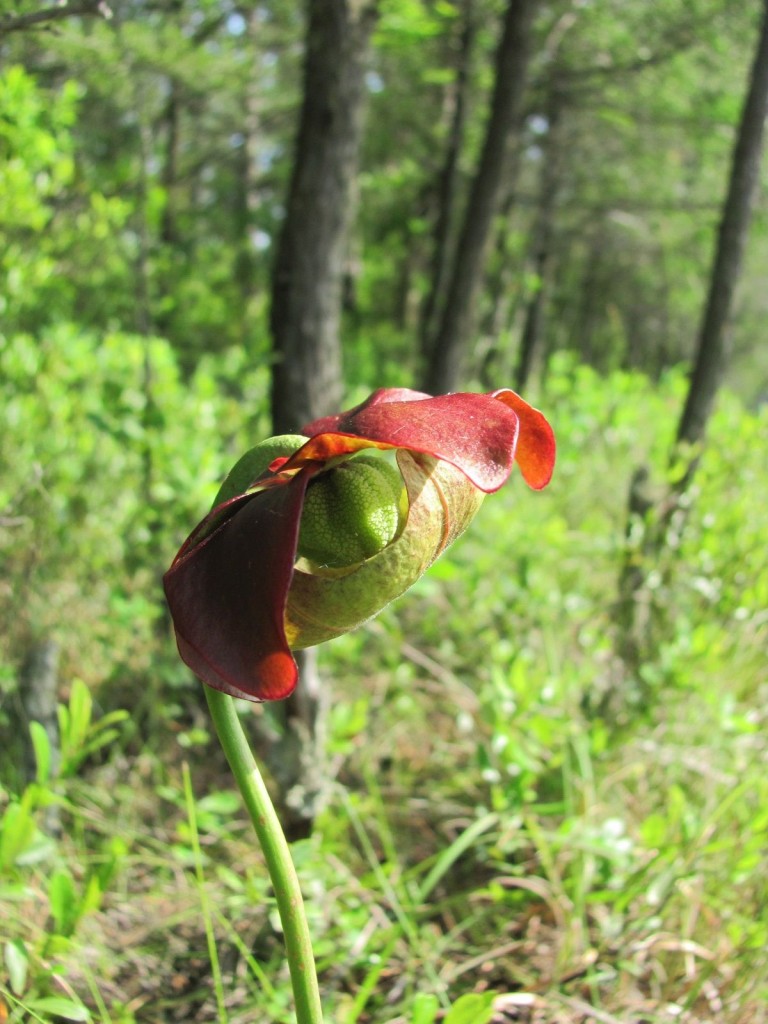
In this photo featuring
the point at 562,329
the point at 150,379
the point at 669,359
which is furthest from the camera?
the point at 669,359

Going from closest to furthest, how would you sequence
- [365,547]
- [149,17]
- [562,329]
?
1. [365,547]
2. [149,17]
3. [562,329]

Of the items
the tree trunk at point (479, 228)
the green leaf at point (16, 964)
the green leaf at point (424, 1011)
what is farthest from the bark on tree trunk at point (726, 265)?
the green leaf at point (16, 964)

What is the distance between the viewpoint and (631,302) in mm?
22922

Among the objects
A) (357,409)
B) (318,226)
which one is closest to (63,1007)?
(357,409)

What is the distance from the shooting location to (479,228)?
14.5ft

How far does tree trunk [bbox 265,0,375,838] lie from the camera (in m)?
2.29

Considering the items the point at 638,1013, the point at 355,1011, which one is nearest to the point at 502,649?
the point at 638,1013

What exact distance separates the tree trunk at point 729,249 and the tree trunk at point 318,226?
1.76 meters

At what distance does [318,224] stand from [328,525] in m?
1.85

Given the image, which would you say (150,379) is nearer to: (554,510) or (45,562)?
(45,562)

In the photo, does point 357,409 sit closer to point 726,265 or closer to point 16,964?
point 16,964

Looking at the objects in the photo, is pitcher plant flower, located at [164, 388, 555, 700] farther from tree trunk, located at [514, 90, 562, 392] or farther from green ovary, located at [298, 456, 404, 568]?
tree trunk, located at [514, 90, 562, 392]

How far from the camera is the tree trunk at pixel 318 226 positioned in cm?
229

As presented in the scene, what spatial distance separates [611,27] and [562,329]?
52.6 feet
